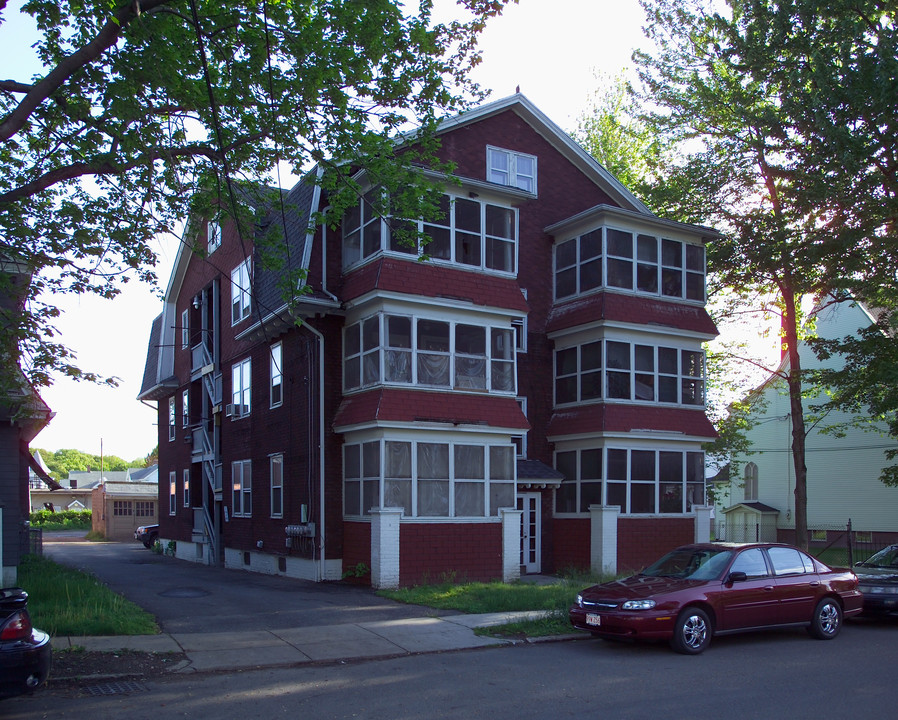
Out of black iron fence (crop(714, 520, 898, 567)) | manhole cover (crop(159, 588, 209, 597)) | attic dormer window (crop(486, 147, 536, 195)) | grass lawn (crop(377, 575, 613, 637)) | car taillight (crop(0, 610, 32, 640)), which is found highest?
attic dormer window (crop(486, 147, 536, 195))

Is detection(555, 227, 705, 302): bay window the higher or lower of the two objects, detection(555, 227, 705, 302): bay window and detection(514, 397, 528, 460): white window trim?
the higher

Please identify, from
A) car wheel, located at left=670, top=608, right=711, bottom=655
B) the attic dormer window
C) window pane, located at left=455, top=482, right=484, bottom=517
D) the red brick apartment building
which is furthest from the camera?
the attic dormer window

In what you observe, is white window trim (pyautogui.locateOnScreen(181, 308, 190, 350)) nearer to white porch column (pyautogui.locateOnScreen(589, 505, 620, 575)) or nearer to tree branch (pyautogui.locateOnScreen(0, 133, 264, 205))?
white porch column (pyautogui.locateOnScreen(589, 505, 620, 575))

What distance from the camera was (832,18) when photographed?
757 inches

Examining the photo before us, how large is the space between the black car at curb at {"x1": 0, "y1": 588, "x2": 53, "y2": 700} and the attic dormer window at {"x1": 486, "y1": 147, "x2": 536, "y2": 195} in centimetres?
1739

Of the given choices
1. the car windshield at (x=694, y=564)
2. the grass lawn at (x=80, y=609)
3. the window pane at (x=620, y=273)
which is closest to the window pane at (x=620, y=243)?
the window pane at (x=620, y=273)

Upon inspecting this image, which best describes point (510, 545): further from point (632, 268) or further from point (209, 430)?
point (209, 430)

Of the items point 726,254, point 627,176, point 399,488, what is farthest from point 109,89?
point 627,176

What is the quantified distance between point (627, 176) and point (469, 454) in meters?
20.2

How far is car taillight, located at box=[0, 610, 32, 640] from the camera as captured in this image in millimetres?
7234

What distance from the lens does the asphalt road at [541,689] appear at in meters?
8.05

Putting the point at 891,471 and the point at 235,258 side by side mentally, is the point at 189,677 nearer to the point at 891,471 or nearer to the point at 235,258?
the point at 235,258

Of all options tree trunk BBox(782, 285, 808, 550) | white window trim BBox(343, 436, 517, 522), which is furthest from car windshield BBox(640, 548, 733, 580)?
tree trunk BBox(782, 285, 808, 550)

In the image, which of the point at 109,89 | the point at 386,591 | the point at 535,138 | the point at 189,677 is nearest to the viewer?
the point at 189,677
